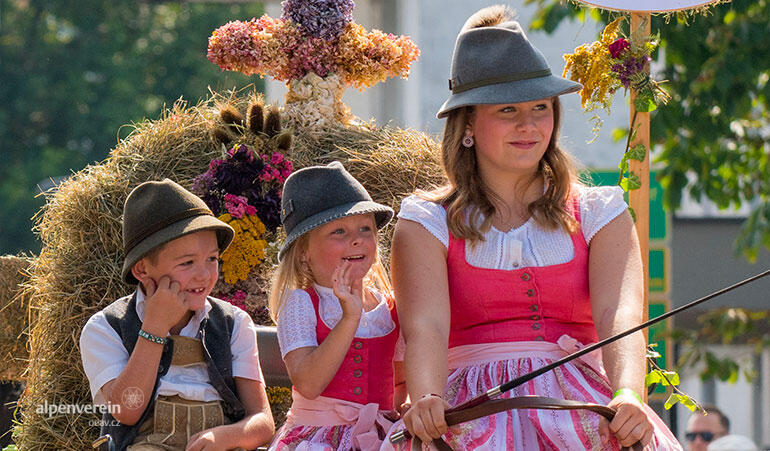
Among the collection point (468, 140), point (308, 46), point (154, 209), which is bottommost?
point (154, 209)

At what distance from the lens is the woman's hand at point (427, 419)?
2.46 m

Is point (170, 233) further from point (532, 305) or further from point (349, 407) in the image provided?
point (532, 305)

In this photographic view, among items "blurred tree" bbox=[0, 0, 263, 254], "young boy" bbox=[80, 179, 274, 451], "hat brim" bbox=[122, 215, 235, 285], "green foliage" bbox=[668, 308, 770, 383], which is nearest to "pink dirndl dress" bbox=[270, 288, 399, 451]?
"young boy" bbox=[80, 179, 274, 451]

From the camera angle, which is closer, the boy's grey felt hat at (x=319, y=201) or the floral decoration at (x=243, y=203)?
the boy's grey felt hat at (x=319, y=201)

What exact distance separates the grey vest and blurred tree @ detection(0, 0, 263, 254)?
14063mm

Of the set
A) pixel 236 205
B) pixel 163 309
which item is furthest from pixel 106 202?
pixel 163 309

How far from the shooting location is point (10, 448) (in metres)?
3.92

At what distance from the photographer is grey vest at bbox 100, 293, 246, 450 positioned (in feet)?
9.17

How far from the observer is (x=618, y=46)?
3428 millimetres

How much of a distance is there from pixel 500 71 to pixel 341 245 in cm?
63

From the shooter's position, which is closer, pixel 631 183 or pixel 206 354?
pixel 206 354

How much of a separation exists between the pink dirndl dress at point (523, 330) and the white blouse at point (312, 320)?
0.64 feet

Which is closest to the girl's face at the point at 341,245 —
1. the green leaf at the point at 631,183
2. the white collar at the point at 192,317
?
the white collar at the point at 192,317

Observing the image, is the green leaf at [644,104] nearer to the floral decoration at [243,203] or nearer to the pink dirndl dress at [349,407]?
the pink dirndl dress at [349,407]
